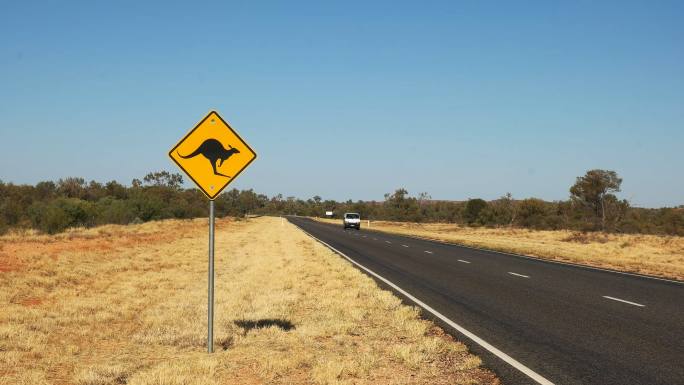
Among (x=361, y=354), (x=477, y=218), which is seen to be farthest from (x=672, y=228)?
(x=361, y=354)

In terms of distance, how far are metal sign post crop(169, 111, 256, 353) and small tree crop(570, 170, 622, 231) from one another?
6956 centimetres

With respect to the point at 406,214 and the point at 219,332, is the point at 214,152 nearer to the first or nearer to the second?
the point at 219,332

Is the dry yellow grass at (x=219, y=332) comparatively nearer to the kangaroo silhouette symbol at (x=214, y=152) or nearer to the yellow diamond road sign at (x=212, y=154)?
the yellow diamond road sign at (x=212, y=154)

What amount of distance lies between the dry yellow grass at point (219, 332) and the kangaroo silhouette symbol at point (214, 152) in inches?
95.3

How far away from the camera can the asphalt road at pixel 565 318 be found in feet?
21.0

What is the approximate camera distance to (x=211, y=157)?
6887 millimetres

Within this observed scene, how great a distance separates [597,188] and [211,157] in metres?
72.0

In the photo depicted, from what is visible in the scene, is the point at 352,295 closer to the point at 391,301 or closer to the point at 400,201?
the point at 391,301

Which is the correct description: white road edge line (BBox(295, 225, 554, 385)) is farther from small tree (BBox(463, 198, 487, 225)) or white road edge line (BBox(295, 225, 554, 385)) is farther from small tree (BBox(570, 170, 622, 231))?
small tree (BBox(463, 198, 487, 225))

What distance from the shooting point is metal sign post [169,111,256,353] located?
678 cm

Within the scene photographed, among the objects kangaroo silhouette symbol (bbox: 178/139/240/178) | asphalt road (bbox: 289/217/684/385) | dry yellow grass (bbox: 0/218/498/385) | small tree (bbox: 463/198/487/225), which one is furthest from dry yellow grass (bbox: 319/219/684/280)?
small tree (bbox: 463/198/487/225)

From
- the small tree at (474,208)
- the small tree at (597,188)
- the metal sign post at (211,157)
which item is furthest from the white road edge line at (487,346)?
the small tree at (474,208)

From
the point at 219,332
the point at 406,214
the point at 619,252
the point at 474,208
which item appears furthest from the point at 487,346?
the point at 406,214

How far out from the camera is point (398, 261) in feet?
71.2
